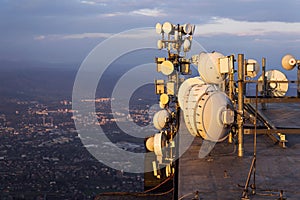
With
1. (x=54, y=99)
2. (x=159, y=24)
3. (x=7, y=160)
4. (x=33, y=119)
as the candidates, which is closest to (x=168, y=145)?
(x=159, y=24)

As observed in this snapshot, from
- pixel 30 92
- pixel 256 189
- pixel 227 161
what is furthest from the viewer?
pixel 30 92

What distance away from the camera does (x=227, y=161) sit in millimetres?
9812

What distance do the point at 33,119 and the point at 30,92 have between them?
102ft

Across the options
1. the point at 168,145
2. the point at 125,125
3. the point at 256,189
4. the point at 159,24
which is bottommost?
the point at 125,125

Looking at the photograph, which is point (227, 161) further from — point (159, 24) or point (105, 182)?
point (105, 182)

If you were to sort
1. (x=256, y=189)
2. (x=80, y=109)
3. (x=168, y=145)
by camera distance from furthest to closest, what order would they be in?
(x=80, y=109), (x=168, y=145), (x=256, y=189)

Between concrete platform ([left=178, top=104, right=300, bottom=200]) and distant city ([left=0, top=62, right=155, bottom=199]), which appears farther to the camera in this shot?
distant city ([left=0, top=62, right=155, bottom=199])

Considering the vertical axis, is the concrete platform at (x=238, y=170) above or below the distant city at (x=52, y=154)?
above

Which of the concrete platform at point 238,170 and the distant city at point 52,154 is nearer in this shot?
the concrete platform at point 238,170

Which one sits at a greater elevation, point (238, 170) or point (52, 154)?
point (238, 170)

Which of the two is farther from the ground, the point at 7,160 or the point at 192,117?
the point at 192,117

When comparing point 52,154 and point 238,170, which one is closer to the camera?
point 238,170

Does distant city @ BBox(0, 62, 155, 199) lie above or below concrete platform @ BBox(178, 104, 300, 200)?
below

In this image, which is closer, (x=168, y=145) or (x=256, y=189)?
(x=256, y=189)
